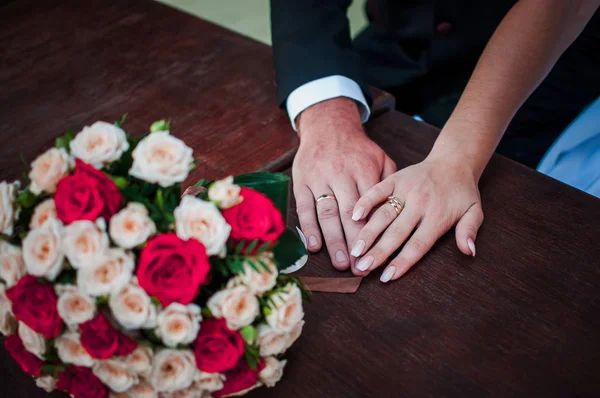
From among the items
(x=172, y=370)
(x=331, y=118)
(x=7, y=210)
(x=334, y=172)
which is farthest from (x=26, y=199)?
(x=331, y=118)

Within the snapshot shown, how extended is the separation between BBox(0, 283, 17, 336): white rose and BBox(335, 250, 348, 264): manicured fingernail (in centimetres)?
46

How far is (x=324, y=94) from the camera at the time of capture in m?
1.28

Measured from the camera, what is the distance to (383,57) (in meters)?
1.68

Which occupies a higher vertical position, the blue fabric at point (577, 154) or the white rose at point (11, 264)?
the white rose at point (11, 264)

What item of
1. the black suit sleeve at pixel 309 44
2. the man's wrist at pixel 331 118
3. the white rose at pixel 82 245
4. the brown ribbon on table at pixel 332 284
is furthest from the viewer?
the black suit sleeve at pixel 309 44

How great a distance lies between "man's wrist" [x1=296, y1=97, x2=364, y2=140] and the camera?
3.92ft

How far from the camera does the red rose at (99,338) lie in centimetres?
61

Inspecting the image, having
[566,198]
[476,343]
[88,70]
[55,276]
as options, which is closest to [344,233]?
[476,343]

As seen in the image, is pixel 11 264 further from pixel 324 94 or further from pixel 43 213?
pixel 324 94

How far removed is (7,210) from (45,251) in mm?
76

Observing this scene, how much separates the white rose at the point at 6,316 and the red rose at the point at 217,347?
0.20 meters

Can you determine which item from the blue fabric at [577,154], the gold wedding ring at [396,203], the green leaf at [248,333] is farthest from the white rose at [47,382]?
the blue fabric at [577,154]

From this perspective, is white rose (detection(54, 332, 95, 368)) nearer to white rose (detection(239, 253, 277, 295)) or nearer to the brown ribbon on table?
white rose (detection(239, 253, 277, 295))

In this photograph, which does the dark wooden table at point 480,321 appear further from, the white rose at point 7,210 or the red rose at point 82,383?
the white rose at point 7,210
